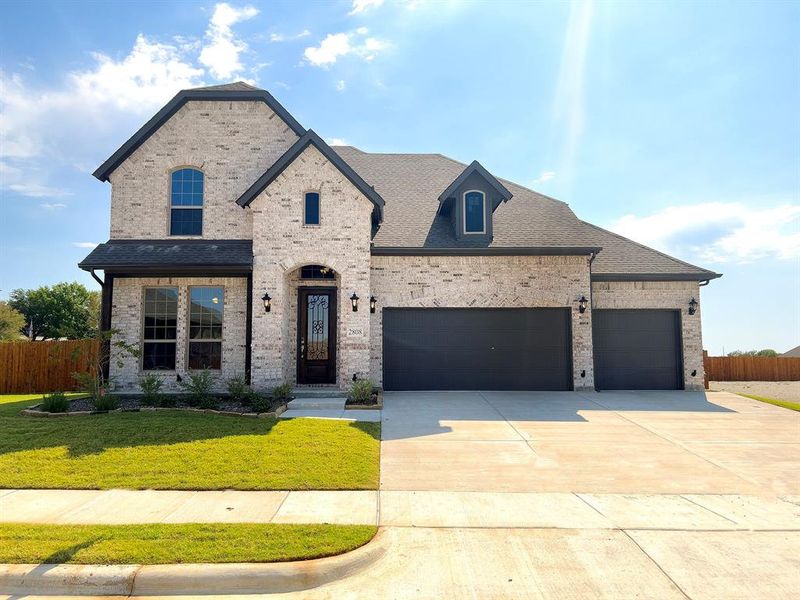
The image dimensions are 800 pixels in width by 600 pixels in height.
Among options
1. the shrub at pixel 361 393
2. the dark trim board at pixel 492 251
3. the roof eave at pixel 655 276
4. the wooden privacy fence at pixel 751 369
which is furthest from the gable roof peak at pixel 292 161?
the wooden privacy fence at pixel 751 369

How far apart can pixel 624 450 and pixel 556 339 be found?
6460mm

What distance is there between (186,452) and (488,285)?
9.56 metres

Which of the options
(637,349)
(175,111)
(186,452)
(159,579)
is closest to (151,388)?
(186,452)

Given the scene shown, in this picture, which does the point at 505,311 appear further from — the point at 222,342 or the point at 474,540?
the point at 474,540

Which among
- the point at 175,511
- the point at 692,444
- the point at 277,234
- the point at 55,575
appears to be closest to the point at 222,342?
the point at 277,234

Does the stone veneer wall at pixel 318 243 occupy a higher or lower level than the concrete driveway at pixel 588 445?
higher

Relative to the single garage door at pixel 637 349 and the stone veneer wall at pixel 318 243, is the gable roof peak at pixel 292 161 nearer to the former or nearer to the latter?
the stone veneer wall at pixel 318 243

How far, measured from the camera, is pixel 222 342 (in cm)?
1283

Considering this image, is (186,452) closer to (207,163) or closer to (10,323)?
(207,163)

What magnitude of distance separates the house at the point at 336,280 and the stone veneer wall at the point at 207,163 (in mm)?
43

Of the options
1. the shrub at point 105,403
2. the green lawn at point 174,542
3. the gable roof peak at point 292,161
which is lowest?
the green lawn at point 174,542

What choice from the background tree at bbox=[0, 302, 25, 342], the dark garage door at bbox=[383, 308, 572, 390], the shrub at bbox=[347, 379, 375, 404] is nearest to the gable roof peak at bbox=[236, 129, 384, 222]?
the dark garage door at bbox=[383, 308, 572, 390]

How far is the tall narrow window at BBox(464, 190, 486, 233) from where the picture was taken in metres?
14.3

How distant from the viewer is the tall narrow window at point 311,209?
12.6 meters
